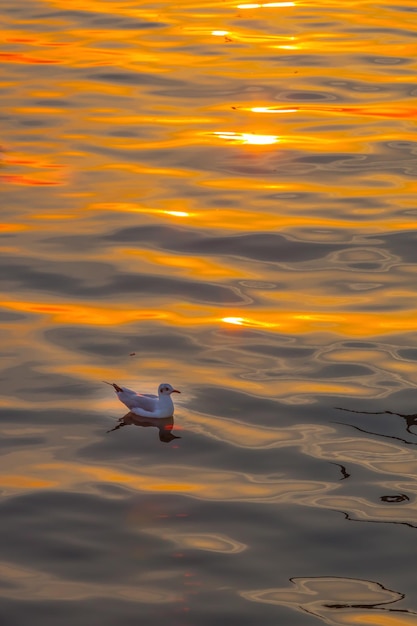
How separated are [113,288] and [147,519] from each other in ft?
15.7

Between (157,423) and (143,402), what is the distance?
24cm

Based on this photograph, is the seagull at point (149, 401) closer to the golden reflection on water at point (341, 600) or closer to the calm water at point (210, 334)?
the calm water at point (210, 334)


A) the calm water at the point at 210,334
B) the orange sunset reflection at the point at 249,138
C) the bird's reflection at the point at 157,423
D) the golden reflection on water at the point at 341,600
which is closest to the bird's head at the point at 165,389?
the bird's reflection at the point at 157,423

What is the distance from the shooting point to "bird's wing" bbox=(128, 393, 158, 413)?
36.3 feet

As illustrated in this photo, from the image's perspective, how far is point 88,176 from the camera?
57.9 ft

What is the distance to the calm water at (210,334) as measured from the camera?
9.12m

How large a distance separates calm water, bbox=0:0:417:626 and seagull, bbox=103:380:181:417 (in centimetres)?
19

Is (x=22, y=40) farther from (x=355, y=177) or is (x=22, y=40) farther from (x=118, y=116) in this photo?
(x=355, y=177)

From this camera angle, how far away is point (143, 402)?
11117 millimetres

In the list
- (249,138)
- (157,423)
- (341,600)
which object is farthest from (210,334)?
(249,138)

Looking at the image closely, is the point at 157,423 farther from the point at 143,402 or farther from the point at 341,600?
the point at 341,600

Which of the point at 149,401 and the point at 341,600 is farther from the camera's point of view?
the point at 149,401

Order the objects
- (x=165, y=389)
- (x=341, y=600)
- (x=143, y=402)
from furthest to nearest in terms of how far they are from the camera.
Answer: (x=143, y=402)
(x=165, y=389)
(x=341, y=600)

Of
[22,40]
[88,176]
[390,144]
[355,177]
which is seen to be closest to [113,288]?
[88,176]
